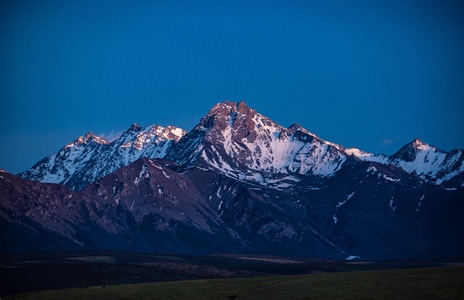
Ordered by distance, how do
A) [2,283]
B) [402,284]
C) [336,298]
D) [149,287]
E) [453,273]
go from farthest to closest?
[2,283]
[149,287]
[453,273]
[402,284]
[336,298]

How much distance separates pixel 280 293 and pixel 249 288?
1249cm

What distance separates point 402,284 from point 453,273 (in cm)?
1399

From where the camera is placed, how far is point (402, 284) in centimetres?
11894

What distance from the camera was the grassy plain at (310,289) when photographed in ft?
361

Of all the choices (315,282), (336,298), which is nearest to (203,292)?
(315,282)

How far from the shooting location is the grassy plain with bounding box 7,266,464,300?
361 feet

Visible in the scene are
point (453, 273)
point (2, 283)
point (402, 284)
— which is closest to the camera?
point (402, 284)

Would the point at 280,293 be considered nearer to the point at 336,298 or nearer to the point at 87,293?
the point at 336,298

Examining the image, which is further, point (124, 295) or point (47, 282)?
point (47, 282)

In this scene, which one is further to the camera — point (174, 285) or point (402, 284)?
point (174, 285)

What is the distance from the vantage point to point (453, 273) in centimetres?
12794

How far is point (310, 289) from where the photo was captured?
121 metres

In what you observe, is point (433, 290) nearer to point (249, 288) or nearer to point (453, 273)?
point (453, 273)

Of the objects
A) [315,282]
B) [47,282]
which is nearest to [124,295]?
[315,282]
